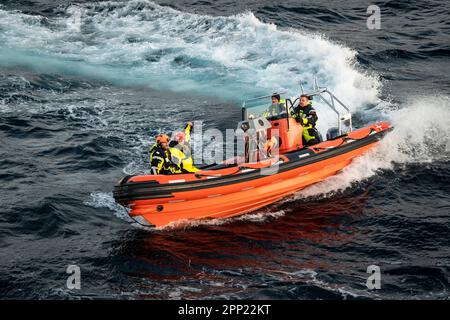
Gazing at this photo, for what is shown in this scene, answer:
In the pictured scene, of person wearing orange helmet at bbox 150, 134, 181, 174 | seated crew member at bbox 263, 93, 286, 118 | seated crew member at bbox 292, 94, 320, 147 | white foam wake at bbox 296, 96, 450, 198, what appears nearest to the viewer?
person wearing orange helmet at bbox 150, 134, 181, 174

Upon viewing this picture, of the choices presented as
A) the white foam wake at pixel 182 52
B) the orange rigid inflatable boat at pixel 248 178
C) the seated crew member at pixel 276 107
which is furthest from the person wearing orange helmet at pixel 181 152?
the white foam wake at pixel 182 52

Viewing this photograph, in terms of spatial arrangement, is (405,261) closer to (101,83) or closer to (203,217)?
(203,217)

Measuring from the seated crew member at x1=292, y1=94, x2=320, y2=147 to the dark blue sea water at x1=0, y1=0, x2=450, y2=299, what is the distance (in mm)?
846

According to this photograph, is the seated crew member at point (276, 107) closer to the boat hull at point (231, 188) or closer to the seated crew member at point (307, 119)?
the seated crew member at point (307, 119)

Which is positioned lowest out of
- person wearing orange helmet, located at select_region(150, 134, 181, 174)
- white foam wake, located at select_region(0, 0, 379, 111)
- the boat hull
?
the boat hull

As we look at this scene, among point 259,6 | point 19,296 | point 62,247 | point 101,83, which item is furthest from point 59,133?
point 259,6

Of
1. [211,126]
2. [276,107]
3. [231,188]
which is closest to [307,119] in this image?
[276,107]

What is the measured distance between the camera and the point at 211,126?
1443 cm

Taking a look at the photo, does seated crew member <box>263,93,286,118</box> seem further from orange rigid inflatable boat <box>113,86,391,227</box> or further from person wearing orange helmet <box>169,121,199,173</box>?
person wearing orange helmet <box>169,121,199,173</box>

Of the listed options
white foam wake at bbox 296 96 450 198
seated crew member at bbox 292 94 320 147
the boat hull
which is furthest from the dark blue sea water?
seated crew member at bbox 292 94 320 147

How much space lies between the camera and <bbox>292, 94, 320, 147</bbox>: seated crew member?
1147 centimetres

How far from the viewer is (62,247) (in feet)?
31.4

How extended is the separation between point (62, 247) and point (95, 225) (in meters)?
0.81

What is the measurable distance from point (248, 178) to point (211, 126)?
440 cm
